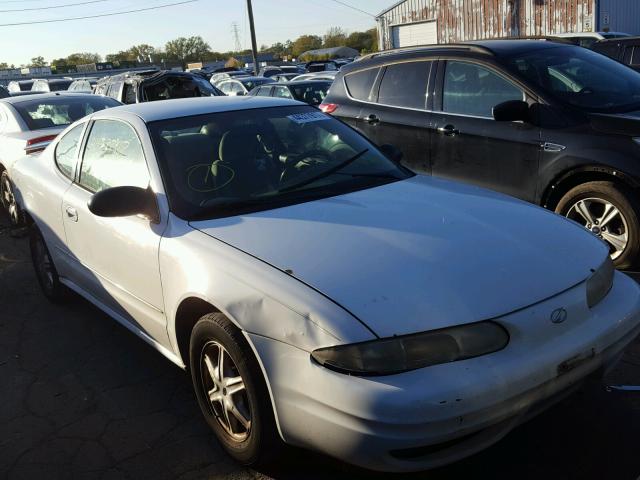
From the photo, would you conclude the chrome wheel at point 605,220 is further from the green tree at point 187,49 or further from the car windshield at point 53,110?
the green tree at point 187,49

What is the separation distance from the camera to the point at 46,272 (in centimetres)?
493

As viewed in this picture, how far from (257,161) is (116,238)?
0.87 meters

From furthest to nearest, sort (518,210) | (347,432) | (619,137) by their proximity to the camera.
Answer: (619,137) < (518,210) < (347,432)

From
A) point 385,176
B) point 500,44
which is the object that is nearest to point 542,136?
point 500,44

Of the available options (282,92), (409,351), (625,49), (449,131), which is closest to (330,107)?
(449,131)

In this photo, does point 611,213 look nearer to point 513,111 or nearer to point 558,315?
point 513,111

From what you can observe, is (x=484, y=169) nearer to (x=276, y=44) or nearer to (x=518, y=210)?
(x=518, y=210)

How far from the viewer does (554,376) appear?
2.28 metres

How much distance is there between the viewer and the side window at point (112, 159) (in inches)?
134

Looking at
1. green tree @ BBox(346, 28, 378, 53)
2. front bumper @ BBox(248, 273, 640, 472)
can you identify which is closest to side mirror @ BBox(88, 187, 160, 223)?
front bumper @ BBox(248, 273, 640, 472)

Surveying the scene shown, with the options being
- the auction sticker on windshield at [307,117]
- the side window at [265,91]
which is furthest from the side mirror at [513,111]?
the side window at [265,91]

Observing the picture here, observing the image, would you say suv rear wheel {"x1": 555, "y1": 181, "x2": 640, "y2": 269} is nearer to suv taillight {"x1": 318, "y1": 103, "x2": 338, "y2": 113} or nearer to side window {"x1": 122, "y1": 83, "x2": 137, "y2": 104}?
suv taillight {"x1": 318, "y1": 103, "x2": 338, "y2": 113}

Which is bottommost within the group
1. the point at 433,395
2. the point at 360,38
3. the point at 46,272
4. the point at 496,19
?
the point at 46,272

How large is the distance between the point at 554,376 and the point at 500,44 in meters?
4.11
